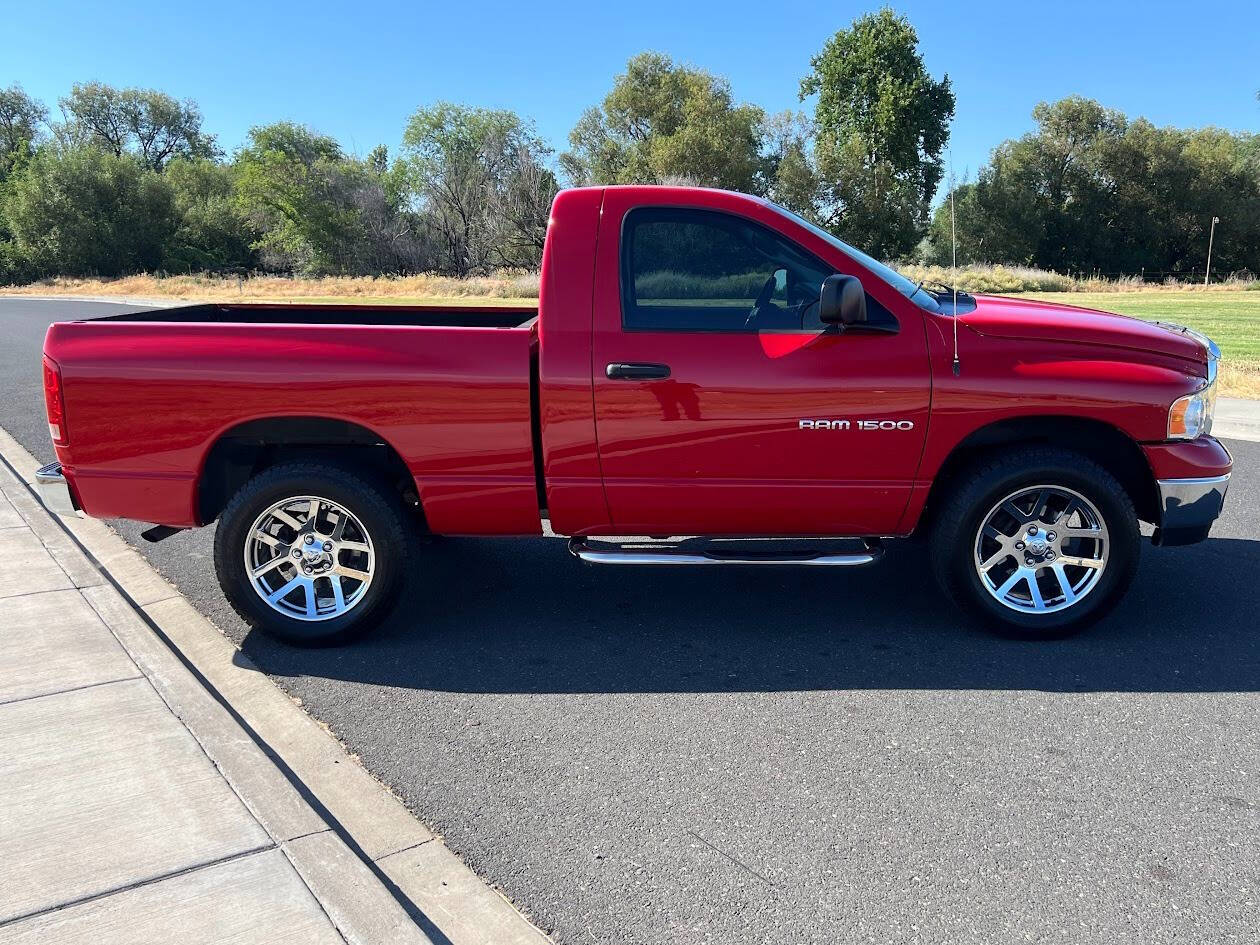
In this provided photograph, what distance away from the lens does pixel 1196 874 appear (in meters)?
2.84

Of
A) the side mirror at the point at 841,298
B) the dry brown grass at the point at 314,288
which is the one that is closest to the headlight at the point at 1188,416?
the side mirror at the point at 841,298

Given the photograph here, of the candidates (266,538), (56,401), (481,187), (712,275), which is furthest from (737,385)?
(481,187)

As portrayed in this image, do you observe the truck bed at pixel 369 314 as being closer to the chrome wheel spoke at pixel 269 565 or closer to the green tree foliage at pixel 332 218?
the chrome wheel spoke at pixel 269 565

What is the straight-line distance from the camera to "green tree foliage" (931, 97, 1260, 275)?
204 feet

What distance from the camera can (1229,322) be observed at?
23.7 metres

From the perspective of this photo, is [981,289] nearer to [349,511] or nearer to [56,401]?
[349,511]

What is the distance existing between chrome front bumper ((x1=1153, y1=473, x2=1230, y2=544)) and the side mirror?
5.43ft

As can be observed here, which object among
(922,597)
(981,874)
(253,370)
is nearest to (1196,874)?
(981,874)

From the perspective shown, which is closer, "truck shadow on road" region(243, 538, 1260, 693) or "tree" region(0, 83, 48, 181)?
"truck shadow on road" region(243, 538, 1260, 693)

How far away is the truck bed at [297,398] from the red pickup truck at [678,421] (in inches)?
0.4

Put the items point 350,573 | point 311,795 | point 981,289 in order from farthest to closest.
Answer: point 981,289
point 350,573
point 311,795

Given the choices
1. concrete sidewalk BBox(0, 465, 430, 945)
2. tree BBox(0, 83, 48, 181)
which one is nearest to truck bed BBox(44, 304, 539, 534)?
concrete sidewalk BBox(0, 465, 430, 945)

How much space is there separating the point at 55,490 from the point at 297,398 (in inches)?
52.2

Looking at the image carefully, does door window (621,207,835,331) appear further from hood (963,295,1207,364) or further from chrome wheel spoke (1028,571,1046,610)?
chrome wheel spoke (1028,571,1046,610)
